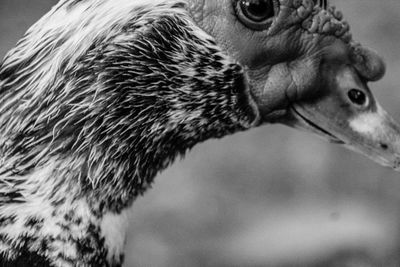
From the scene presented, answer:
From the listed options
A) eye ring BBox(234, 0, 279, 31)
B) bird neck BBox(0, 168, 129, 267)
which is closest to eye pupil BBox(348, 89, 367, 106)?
eye ring BBox(234, 0, 279, 31)

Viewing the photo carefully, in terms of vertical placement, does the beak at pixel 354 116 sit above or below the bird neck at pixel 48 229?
below

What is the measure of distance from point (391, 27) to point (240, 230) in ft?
5.87

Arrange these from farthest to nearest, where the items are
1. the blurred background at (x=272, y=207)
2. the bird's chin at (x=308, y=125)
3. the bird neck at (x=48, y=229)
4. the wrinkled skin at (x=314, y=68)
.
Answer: the blurred background at (x=272, y=207) < the bird's chin at (x=308, y=125) < the wrinkled skin at (x=314, y=68) < the bird neck at (x=48, y=229)

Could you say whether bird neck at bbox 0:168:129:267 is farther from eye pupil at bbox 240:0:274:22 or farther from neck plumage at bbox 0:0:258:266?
eye pupil at bbox 240:0:274:22

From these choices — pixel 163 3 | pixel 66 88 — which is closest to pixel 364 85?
pixel 163 3

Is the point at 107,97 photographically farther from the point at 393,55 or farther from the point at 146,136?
the point at 393,55

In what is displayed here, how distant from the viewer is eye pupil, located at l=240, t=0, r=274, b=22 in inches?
92.1

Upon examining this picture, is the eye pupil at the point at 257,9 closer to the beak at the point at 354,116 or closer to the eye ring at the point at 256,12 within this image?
the eye ring at the point at 256,12

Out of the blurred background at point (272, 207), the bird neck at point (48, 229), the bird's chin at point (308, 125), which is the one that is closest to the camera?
the bird neck at point (48, 229)

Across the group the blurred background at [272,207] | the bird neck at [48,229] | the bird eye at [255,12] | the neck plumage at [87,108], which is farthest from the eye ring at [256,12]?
the blurred background at [272,207]

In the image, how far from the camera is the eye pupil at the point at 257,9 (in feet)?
7.68

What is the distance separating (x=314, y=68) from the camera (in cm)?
242

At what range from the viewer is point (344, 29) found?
2.45 metres

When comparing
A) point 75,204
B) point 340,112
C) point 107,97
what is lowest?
point 340,112
